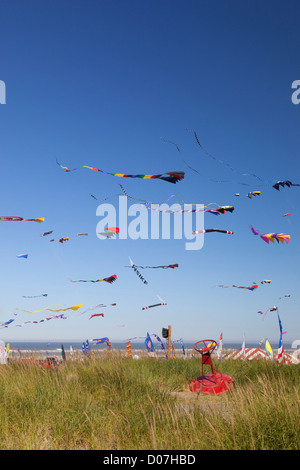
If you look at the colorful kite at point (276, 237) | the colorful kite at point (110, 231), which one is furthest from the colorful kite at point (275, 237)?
the colorful kite at point (110, 231)

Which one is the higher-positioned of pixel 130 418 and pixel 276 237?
pixel 276 237

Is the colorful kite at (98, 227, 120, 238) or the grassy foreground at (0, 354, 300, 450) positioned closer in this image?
the grassy foreground at (0, 354, 300, 450)

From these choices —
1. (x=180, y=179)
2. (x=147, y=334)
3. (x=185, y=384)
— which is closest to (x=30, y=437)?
(x=180, y=179)

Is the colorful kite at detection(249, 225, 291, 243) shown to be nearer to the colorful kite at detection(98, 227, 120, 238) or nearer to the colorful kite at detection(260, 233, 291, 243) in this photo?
the colorful kite at detection(260, 233, 291, 243)

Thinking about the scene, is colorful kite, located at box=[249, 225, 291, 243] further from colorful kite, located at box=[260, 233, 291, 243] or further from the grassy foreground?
the grassy foreground

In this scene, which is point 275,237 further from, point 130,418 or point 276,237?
point 130,418

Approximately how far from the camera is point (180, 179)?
336 inches

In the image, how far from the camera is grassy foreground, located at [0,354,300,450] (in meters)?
4.68

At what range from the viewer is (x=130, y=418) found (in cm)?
595

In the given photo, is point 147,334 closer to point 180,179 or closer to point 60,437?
point 180,179

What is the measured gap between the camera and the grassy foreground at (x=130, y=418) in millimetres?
4684

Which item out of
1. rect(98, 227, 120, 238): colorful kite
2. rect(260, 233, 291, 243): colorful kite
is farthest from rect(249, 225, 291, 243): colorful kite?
rect(98, 227, 120, 238): colorful kite

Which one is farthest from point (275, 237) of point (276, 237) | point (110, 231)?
point (110, 231)

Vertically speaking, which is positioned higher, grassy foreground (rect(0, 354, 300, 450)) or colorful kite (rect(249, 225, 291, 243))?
colorful kite (rect(249, 225, 291, 243))
